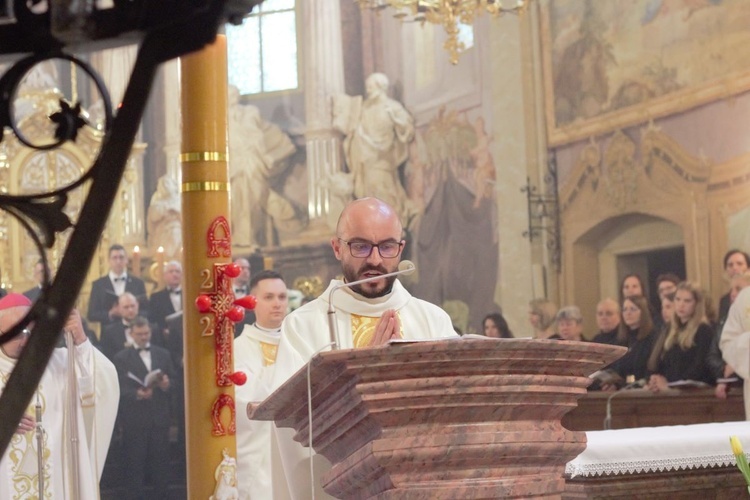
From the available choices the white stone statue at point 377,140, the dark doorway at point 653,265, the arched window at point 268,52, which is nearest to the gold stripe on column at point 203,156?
the dark doorway at point 653,265

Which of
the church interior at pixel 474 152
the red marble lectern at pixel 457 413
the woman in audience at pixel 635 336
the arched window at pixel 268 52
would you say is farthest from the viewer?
the arched window at pixel 268 52

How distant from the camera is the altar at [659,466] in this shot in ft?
17.3

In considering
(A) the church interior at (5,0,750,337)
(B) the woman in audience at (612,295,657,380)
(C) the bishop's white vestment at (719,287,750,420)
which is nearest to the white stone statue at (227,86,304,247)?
(A) the church interior at (5,0,750,337)

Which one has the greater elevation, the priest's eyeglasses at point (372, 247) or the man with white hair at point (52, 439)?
the priest's eyeglasses at point (372, 247)

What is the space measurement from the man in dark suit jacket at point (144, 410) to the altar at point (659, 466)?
9.76 m

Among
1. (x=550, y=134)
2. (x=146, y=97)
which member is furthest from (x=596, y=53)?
(x=146, y=97)

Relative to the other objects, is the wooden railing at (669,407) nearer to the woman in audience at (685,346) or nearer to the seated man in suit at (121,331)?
the woman in audience at (685,346)

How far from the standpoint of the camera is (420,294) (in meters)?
15.4

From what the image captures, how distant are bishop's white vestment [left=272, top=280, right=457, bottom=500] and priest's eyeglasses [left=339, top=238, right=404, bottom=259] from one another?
0.42 feet

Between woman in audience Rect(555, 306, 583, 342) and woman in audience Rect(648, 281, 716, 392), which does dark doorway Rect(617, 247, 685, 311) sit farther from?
woman in audience Rect(555, 306, 583, 342)

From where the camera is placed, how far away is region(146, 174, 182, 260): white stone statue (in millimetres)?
15711

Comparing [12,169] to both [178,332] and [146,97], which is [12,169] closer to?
[178,332]

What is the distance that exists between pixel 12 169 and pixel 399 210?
189 inches

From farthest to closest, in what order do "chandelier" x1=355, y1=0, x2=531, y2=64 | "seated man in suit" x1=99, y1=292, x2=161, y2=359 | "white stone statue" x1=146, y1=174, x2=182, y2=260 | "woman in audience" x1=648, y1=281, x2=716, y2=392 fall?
"white stone statue" x1=146, y1=174, x2=182, y2=260
"seated man in suit" x1=99, y1=292, x2=161, y2=359
"chandelier" x1=355, y1=0, x2=531, y2=64
"woman in audience" x1=648, y1=281, x2=716, y2=392
